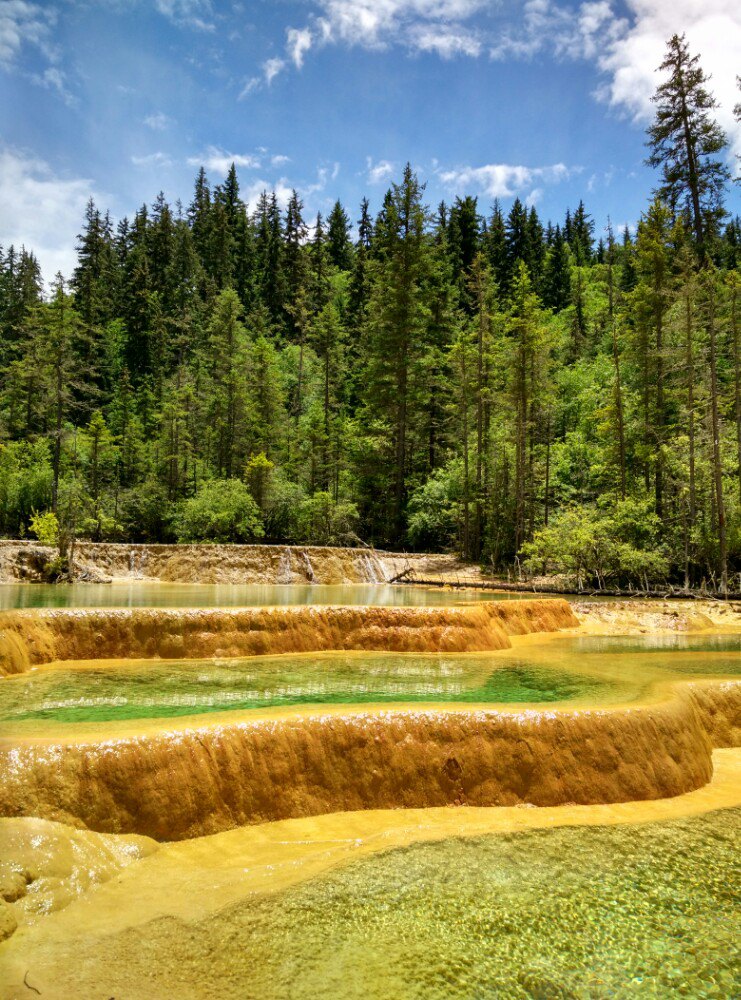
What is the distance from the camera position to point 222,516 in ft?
103

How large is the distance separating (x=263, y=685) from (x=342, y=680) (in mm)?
1164

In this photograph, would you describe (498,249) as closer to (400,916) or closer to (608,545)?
(608,545)

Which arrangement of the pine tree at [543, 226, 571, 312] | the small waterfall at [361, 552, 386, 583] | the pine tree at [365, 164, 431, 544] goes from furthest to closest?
the pine tree at [543, 226, 571, 312]
the pine tree at [365, 164, 431, 544]
the small waterfall at [361, 552, 386, 583]

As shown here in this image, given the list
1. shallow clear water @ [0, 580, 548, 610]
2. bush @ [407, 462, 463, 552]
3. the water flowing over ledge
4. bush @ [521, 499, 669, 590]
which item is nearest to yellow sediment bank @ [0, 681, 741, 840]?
shallow clear water @ [0, 580, 548, 610]

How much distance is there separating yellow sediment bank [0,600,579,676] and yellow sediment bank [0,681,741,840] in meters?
5.21

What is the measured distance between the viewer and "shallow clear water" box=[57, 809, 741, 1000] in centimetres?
326

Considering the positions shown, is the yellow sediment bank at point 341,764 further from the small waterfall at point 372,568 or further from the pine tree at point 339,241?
the pine tree at point 339,241

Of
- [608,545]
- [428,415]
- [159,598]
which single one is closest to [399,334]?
[428,415]

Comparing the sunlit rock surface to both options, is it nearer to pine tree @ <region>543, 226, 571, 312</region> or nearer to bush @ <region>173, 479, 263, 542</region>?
bush @ <region>173, 479, 263, 542</region>

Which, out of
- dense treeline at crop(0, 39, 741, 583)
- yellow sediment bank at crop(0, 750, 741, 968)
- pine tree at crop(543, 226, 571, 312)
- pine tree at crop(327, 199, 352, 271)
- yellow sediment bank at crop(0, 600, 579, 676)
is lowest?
yellow sediment bank at crop(0, 750, 741, 968)

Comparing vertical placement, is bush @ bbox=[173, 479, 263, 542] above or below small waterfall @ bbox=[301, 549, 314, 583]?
above

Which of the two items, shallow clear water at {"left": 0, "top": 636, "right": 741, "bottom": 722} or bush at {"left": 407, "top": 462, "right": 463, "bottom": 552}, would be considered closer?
shallow clear water at {"left": 0, "top": 636, "right": 741, "bottom": 722}

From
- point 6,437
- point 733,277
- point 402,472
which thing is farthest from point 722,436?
point 6,437

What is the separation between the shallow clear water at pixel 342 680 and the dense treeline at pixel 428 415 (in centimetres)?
1163
